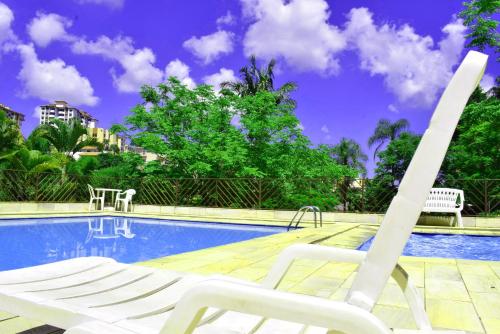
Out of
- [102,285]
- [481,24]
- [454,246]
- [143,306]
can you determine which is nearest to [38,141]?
[454,246]

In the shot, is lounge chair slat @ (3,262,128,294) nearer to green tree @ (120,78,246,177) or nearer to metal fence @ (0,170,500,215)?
metal fence @ (0,170,500,215)

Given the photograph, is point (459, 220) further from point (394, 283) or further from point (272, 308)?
point (272, 308)

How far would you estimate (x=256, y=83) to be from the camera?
88.0ft

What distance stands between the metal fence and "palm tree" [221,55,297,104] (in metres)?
12.3

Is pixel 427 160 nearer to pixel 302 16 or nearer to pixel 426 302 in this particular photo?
pixel 426 302

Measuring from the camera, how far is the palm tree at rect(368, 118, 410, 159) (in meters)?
26.9

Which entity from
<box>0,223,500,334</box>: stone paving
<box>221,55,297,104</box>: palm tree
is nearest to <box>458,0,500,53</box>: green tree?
<box>221,55,297,104</box>: palm tree

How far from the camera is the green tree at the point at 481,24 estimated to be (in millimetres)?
15742

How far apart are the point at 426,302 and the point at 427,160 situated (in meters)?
1.96

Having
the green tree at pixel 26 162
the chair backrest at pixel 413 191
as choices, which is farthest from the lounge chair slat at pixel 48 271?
the green tree at pixel 26 162

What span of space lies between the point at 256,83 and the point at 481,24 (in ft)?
45.3

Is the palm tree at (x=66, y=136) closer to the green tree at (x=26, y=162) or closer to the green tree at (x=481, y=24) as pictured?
the green tree at (x=26, y=162)

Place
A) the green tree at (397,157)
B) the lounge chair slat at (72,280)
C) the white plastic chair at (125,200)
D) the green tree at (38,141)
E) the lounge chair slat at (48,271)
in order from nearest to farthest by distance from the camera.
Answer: the lounge chair slat at (72,280), the lounge chair slat at (48,271), the white plastic chair at (125,200), the green tree at (38,141), the green tree at (397,157)

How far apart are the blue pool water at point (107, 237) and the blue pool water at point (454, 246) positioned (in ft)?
11.6
